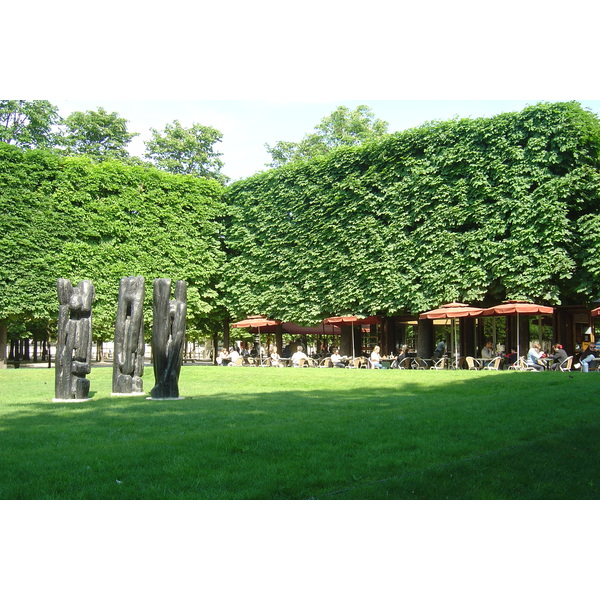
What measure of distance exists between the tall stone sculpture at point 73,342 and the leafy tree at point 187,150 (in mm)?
28531

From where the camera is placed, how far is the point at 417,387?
15.3 metres

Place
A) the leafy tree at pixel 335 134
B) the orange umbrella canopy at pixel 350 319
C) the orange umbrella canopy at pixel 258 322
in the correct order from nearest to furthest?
1. the orange umbrella canopy at pixel 350 319
2. the orange umbrella canopy at pixel 258 322
3. the leafy tree at pixel 335 134

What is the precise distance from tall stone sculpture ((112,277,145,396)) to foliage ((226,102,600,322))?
14.2m

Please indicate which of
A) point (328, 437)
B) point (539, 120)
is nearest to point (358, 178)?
point (539, 120)

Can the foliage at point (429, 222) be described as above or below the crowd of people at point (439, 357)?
above

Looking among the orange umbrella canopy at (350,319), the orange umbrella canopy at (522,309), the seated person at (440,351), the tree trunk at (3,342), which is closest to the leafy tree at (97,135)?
the tree trunk at (3,342)

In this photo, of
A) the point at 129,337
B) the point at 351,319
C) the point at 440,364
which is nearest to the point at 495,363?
the point at 440,364

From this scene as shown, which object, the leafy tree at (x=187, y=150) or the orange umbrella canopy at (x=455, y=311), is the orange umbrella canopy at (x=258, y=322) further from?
the leafy tree at (x=187, y=150)

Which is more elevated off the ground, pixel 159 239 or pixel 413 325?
pixel 159 239

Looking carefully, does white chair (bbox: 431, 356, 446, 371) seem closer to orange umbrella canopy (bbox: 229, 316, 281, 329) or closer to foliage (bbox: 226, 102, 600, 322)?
foliage (bbox: 226, 102, 600, 322)

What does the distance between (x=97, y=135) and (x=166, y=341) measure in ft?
98.1

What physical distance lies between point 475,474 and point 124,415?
6.49m

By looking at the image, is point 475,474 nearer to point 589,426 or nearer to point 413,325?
point 589,426

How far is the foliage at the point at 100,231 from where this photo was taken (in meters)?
28.7
